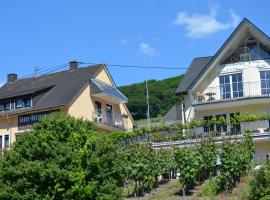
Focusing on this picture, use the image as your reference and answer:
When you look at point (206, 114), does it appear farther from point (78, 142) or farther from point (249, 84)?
point (78, 142)

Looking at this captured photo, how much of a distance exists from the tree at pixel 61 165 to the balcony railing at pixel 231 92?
16988mm

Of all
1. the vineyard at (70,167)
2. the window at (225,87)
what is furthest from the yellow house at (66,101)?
the vineyard at (70,167)

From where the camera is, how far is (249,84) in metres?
40.3

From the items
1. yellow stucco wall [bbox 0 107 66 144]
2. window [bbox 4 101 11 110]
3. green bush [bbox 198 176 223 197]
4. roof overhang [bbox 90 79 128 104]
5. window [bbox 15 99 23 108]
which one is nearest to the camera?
green bush [bbox 198 176 223 197]

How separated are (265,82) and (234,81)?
2081 mm

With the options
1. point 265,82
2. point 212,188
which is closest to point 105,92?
point 265,82

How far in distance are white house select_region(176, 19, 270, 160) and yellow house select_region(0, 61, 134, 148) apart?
33.5ft

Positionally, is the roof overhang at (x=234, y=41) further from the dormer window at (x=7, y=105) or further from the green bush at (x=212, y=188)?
the dormer window at (x=7, y=105)

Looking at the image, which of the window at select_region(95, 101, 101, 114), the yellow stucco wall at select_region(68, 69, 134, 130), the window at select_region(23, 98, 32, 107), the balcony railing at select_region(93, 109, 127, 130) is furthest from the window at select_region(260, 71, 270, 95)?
the window at select_region(23, 98, 32, 107)

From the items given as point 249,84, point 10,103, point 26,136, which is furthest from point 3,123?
point 26,136

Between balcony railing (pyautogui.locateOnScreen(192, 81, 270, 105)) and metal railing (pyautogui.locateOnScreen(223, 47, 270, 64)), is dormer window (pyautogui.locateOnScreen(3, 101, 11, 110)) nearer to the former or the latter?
balcony railing (pyautogui.locateOnScreen(192, 81, 270, 105))

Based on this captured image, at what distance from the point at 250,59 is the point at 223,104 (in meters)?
3.61

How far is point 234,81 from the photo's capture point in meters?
41.2

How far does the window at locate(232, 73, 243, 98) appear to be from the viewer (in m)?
40.6
